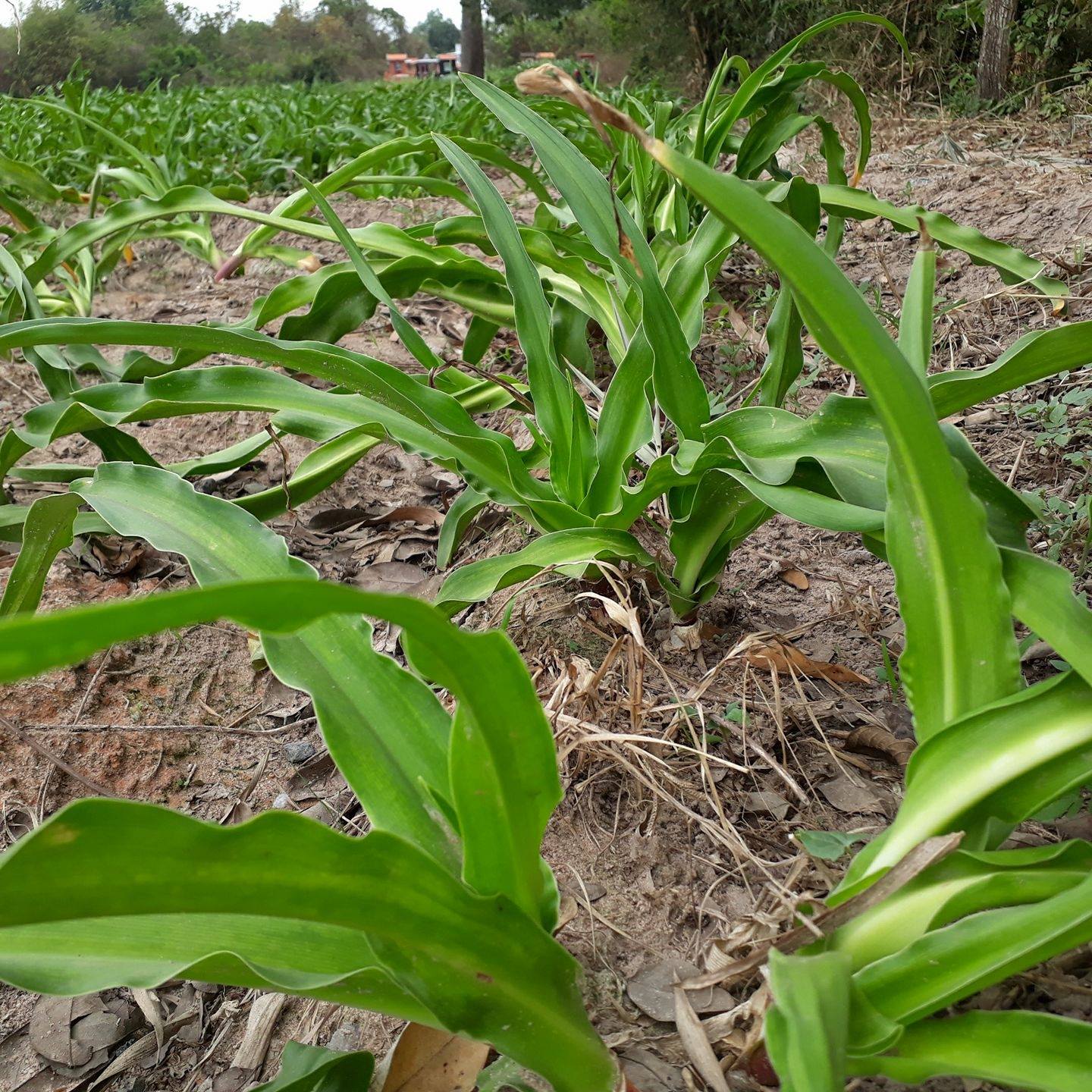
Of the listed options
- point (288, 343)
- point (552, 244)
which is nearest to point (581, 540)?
point (288, 343)

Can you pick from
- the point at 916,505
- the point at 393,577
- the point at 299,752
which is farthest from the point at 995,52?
the point at 299,752

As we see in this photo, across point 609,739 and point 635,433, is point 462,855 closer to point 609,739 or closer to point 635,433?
point 609,739

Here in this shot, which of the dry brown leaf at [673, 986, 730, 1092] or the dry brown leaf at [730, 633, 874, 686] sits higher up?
the dry brown leaf at [730, 633, 874, 686]

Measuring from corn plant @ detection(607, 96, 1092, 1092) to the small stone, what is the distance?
715 millimetres

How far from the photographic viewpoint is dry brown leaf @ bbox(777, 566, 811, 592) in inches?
53.7

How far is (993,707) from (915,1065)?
0.26m

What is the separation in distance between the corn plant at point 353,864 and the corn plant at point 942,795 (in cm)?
19

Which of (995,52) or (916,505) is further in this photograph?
(995,52)

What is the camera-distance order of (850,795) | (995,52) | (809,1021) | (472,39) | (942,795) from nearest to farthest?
1. (809,1021)
2. (942,795)
3. (850,795)
4. (995,52)
5. (472,39)

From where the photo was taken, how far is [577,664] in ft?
3.30

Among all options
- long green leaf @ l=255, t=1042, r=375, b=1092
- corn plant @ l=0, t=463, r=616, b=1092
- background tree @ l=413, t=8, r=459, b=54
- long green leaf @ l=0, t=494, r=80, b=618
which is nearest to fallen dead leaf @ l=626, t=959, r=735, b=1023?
corn plant @ l=0, t=463, r=616, b=1092

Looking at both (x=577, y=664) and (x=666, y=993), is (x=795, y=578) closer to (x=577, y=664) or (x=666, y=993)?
(x=577, y=664)

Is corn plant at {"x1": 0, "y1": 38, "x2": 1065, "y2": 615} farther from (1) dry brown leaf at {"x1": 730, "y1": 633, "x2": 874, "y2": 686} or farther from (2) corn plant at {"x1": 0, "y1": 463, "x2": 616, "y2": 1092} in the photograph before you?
(2) corn plant at {"x1": 0, "y1": 463, "x2": 616, "y2": 1092}

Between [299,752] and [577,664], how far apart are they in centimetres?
43
